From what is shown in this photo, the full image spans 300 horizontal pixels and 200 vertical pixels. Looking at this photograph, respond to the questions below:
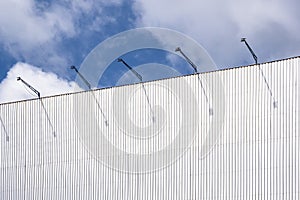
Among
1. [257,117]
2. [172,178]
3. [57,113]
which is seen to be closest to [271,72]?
[257,117]

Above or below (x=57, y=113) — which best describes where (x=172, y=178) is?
below

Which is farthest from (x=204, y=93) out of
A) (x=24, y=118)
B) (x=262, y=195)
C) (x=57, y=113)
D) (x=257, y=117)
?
(x=24, y=118)

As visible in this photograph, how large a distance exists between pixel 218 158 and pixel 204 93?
4661 millimetres

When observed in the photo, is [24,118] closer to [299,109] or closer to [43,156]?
[43,156]

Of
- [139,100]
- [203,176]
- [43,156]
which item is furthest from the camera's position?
[43,156]

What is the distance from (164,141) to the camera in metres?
46.5

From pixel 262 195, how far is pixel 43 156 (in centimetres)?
1846

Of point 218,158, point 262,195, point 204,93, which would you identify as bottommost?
point 262,195

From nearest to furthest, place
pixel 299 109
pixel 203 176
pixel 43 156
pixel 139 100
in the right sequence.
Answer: pixel 299 109
pixel 203 176
pixel 139 100
pixel 43 156

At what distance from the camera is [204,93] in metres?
45.4

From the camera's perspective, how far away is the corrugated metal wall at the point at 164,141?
41.9 meters

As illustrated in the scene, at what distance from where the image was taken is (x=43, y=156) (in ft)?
170

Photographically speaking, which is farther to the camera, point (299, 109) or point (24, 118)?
point (24, 118)

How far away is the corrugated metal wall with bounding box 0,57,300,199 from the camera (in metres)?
41.9
